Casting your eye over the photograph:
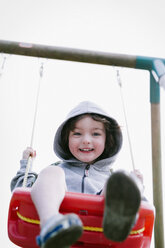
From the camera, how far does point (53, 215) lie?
1.17 meters

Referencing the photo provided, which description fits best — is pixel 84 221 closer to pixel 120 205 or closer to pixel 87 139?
pixel 120 205

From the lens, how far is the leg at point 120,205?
1123 mm

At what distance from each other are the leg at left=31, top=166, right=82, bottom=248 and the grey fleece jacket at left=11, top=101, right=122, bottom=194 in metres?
0.47

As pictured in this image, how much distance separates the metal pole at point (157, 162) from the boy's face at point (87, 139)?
35 centimetres

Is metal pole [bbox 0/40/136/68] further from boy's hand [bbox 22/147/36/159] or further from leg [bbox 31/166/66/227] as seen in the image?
leg [bbox 31/166/66/227]

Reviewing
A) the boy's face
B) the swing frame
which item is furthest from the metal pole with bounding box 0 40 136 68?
the boy's face

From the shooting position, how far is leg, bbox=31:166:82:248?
3.52ft

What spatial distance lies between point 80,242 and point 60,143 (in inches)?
34.6

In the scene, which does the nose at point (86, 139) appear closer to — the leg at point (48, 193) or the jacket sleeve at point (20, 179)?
the jacket sleeve at point (20, 179)

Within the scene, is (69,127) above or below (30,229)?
above

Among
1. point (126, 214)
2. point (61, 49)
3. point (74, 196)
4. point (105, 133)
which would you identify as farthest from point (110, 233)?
point (61, 49)

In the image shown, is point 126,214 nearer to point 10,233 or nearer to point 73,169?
point 10,233

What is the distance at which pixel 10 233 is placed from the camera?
61.6 inches

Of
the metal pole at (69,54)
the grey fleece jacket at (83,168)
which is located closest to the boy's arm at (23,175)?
the grey fleece jacket at (83,168)
